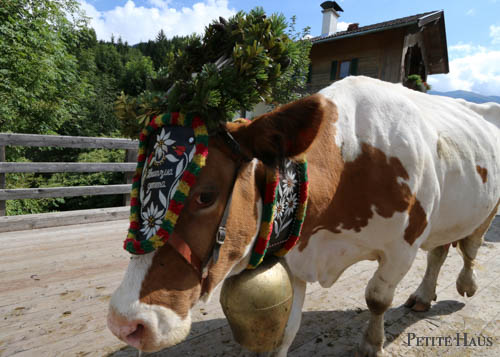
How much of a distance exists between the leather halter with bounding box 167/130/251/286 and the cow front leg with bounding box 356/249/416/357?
1202 millimetres

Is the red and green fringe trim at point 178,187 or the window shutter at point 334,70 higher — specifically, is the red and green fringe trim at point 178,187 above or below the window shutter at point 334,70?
below

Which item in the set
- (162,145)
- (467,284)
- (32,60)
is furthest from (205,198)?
(32,60)

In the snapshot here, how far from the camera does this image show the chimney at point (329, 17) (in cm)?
1861

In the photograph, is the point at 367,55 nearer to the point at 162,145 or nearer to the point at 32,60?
the point at 32,60

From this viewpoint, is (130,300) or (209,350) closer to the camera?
(130,300)

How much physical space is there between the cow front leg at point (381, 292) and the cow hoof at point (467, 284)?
1.37 metres

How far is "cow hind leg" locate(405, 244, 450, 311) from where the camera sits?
9.04 ft

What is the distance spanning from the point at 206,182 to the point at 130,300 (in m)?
0.48

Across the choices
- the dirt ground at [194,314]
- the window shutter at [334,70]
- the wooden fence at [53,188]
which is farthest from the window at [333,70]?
the dirt ground at [194,314]

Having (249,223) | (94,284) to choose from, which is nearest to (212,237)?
(249,223)

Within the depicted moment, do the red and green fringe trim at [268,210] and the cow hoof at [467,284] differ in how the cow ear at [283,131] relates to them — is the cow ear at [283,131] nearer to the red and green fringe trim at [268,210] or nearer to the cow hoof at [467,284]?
the red and green fringe trim at [268,210]

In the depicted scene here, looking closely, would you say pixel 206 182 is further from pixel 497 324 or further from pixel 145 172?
pixel 497 324

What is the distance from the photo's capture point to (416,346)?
2254 mm

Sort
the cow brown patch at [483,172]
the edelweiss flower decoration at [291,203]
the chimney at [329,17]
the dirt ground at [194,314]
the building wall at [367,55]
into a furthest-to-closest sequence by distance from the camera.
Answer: the chimney at [329,17] → the building wall at [367,55] → the cow brown patch at [483,172] → the dirt ground at [194,314] → the edelweiss flower decoration at [291,203]
